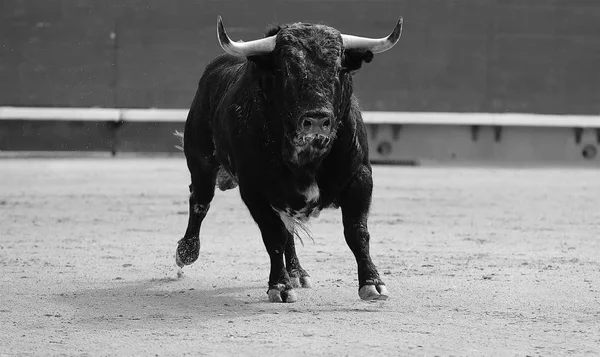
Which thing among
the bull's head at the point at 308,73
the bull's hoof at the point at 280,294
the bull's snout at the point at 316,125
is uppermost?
the bull's head at the point at 308,73

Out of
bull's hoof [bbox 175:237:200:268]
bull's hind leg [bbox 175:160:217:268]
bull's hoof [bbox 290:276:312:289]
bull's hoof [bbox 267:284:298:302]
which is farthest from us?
bull's hind leg [bbox 175:160:217:268]

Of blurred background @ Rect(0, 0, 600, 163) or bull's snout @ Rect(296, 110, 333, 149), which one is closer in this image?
bull's snout @ Rect(296, 110, 333, 149)

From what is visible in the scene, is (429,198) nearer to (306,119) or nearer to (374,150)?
(374,150)

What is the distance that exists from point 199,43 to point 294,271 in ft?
28.8

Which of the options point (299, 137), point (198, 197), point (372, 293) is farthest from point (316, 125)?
point (198, 197)

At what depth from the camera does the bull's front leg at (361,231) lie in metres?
A: 4.11

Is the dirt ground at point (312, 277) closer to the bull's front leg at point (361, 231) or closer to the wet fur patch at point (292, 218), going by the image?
the bull's front leg at point (361, 231)

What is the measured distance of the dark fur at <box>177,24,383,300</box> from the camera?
4148 millimetres

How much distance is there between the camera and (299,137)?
13.4ft

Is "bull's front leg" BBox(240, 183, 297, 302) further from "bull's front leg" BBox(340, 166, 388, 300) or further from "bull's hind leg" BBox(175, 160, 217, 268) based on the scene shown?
"bull's hind leg" BBox(175, 160, 217, 268)

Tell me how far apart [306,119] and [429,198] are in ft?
17.5

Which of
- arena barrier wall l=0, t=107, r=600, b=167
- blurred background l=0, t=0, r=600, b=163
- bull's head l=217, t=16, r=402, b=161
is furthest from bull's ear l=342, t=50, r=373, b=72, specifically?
blurred background l=0, t=0, r=600, b=163

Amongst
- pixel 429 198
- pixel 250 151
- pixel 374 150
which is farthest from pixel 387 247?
pixel 374 150

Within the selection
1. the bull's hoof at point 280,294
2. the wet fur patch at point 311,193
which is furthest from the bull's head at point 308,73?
the bull's hoof at point 280,294
